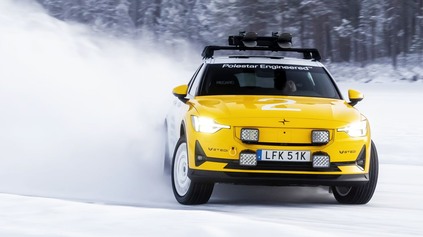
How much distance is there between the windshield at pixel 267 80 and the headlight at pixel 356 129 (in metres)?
1.01

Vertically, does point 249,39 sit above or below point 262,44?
above

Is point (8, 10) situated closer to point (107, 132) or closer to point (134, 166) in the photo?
point (107, 132)

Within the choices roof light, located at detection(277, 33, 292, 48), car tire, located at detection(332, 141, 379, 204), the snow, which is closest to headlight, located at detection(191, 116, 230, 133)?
the snow

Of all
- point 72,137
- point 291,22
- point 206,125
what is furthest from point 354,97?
point 291,22

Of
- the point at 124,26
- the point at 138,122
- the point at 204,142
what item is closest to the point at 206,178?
the point at 204,142

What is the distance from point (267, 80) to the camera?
27.6 feet

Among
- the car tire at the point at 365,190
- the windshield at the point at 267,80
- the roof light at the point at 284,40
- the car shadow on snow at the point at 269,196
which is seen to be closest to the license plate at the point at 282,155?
the car shadow on snow at the point at 269,196

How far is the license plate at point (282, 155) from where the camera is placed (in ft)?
22.6

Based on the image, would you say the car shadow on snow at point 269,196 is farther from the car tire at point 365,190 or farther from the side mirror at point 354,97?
the side mirror at point 354,97

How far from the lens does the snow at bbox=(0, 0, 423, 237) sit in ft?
17.2

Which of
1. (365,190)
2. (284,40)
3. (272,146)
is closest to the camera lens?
(272,146)

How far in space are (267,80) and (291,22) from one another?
68.0m

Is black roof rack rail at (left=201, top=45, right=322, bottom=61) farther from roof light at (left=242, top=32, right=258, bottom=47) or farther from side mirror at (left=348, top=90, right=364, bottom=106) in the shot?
side mirror at (left=348, top=90, right=364, bottom=106)

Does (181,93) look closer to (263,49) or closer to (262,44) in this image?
(263,49)
